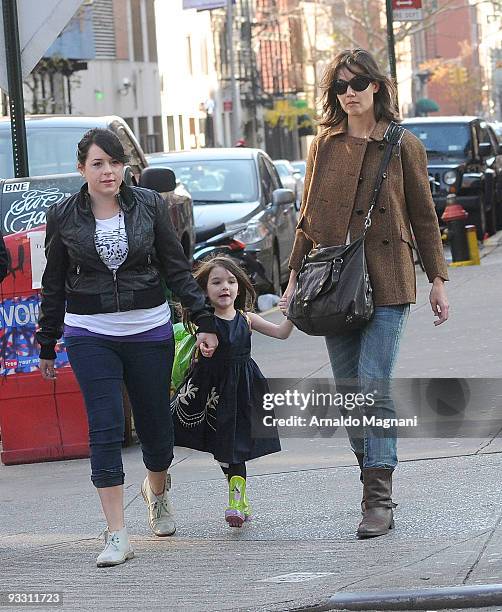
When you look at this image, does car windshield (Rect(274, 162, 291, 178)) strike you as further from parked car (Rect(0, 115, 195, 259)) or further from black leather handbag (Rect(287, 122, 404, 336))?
black leather handbag (Rect(287, 122, 404, 336))

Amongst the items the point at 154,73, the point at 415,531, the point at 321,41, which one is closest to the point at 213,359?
the point at 415,531

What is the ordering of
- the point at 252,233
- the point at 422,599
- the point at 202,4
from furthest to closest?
the point at 202,4 < the point at 252,233 < the point at 422,599

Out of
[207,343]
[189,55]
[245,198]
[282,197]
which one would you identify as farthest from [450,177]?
[189,55]

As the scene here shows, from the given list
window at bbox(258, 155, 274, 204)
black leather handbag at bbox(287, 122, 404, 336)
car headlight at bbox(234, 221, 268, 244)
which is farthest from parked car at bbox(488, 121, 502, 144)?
black leather handbag at bbox(287, 122, 404, 336)

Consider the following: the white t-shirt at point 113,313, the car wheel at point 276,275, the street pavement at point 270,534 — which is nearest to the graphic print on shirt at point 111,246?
the white t-shirt at point 113,313

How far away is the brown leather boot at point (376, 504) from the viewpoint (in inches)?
240

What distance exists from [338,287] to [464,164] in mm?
15939

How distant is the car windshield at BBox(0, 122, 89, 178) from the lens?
11648 mm

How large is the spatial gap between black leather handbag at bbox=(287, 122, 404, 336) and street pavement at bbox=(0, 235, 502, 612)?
2.78ft

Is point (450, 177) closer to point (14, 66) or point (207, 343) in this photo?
point (14, 66)

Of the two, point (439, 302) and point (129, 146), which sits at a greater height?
point (129, 146)

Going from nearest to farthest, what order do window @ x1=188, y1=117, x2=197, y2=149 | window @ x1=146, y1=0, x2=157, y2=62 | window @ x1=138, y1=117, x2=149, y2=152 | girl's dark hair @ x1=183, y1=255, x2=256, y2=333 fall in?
girl's dark hair @ x1=183, y1=255, x2=256, y2=333 < window @ x1=138, y1=117, x2=149, y2=152 < window @ x1=146, y1=0, x2=157, y2=62 < window @ x1=188, y1=117, x2=197, y2=149

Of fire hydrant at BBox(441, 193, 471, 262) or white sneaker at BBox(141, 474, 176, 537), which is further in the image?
fire hydrant at BBox(441, 193, 471, 262)

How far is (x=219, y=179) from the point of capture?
53.7 ft
